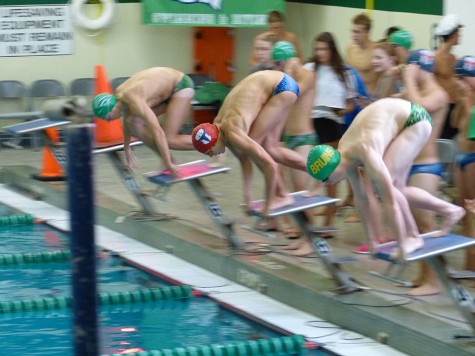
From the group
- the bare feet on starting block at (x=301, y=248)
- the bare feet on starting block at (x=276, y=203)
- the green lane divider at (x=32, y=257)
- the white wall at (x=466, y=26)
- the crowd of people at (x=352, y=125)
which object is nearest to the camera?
the crowd of people at (x=352, y=125)

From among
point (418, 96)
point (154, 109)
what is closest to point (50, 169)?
point (154, 109)

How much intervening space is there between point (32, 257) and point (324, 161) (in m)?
3.09

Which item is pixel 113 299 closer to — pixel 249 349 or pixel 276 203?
pixel 276 203

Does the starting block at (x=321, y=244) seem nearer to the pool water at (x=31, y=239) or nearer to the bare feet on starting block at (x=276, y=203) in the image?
the bare feet on starting block at (x=276, y=203)

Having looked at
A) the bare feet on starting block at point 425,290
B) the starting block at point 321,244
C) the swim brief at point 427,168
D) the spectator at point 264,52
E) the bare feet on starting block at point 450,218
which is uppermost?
the spectator at point 264,52

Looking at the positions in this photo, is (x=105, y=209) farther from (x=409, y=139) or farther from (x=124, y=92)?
(x=409, y=139)

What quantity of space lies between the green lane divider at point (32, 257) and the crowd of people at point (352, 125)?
929 mm

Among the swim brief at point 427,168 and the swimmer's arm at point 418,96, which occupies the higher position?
the swimmer's arm at point 418,96

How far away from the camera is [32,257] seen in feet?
25.2

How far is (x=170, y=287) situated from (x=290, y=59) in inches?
68.9

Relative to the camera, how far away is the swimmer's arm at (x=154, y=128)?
25.2 ft

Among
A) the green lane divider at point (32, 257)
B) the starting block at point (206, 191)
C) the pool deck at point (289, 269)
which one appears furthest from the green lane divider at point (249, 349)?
the green lane divider at point (32, 257)

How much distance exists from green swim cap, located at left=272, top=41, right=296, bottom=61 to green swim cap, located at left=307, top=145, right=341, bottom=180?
1.66 meters

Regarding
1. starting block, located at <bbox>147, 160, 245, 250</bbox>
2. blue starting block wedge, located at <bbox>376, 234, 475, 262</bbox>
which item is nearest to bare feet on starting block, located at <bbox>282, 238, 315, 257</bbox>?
starting block, located at <bbox>147, 160, 245, 250</bbox>
